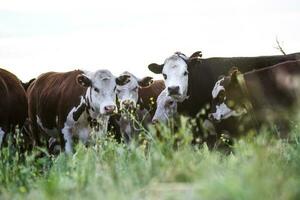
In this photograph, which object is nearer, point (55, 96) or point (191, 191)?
point (191, 191)

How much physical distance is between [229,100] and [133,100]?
114 inches

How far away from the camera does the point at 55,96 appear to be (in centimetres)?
1339

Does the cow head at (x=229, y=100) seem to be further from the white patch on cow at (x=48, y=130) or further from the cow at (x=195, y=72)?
the white patch on cow at (x=48, y=130)

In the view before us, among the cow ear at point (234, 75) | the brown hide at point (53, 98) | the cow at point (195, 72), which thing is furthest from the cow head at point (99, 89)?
the cow ear at point (234, 75)

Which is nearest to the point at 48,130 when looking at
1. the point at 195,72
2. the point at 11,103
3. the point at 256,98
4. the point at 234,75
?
the point at 11,103

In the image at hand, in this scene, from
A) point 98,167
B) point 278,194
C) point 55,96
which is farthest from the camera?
point 55,96

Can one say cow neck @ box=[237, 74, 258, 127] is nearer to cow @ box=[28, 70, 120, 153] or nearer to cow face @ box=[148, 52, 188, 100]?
cow face @ box=[148, 52, 188, 100]

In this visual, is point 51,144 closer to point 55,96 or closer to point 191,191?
point 55,96

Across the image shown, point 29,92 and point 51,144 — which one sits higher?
point 29,92

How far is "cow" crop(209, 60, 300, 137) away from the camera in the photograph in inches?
435

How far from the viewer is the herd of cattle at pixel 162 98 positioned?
37.2ft

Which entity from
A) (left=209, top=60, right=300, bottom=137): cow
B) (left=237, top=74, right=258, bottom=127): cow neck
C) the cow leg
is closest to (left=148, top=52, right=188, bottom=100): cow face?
(left=209, top=60, right=300, bottom=137): cow

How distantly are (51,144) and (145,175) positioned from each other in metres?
9.16

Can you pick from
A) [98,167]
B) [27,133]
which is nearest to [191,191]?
[98,167]
